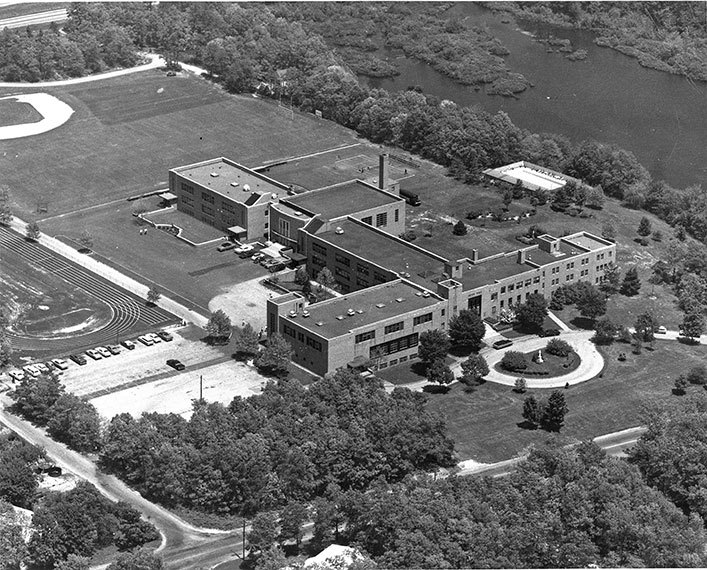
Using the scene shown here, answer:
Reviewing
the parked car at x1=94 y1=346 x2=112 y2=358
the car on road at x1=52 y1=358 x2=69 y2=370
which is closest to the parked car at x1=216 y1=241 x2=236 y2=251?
the parked car at x1=94 y1=346 x2=112 y2=358

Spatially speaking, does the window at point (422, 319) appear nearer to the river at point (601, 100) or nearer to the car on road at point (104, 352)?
the car on road at point (104, 352)

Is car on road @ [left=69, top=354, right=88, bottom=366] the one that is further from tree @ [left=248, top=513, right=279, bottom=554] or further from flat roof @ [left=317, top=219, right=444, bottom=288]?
tree @ [left=248, top=513, right=279, bottom=554]

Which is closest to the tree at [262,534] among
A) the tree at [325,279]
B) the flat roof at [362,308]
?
the flat roof at [362,308]

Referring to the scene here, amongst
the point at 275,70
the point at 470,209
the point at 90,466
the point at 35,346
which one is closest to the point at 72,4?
the point at 275,70

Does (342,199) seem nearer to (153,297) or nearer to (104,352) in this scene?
(153,297)

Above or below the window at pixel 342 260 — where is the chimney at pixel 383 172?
above

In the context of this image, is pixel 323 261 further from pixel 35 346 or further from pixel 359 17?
pixel 359 17

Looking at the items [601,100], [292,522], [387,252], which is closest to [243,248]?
[387,252]
